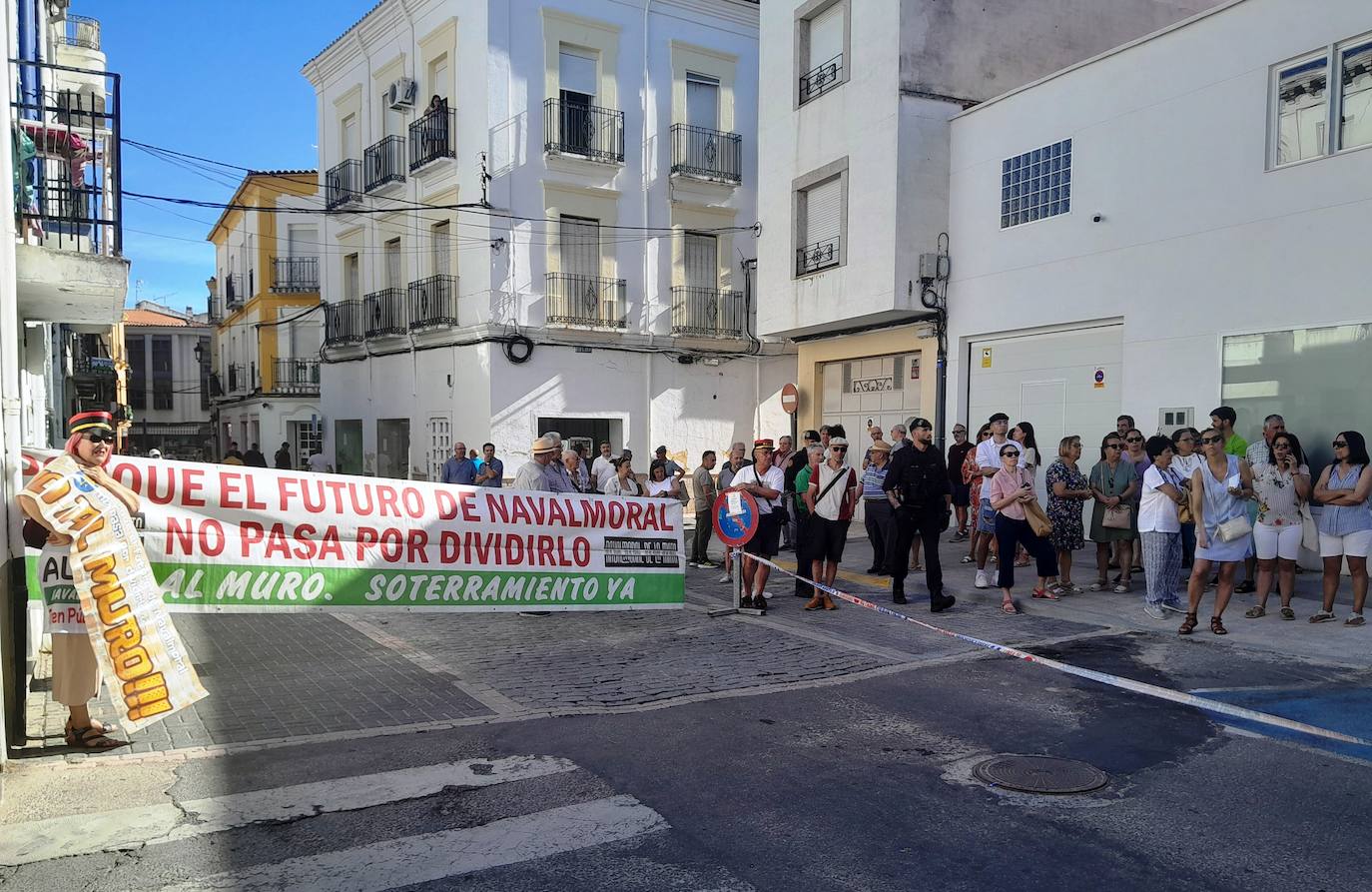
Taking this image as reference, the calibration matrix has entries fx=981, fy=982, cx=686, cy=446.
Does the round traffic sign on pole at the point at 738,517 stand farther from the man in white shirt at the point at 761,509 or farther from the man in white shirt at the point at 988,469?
the man in white shirt at the point at 988,469

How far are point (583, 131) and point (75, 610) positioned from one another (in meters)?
18.9

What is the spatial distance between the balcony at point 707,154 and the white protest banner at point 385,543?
17.0 metres

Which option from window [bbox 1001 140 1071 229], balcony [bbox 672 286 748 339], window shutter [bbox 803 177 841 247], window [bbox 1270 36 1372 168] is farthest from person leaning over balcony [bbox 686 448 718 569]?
balcony [bbox 672 286 748 339]

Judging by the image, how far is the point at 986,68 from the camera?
1619 cm

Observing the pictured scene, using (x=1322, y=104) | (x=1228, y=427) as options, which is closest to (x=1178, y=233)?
(x=1322, y=104)

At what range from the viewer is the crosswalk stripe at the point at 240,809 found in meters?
4.30

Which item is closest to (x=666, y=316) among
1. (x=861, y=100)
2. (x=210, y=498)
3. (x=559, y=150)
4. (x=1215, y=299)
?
(x=559, y=150)

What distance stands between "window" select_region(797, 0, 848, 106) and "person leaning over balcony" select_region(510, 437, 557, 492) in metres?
10.0

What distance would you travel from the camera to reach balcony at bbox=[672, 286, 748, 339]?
78.9 feet

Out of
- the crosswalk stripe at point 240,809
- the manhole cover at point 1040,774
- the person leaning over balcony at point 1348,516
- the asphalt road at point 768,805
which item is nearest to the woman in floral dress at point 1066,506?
the person leaning over balcony at point 1348,516

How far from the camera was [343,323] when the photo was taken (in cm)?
2738

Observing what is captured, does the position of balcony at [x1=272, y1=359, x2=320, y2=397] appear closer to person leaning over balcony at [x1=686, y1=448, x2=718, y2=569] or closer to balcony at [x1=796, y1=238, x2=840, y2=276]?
balcony at [x1=796, y1=238, x2=840, y2=276]

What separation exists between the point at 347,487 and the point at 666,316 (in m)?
17.9

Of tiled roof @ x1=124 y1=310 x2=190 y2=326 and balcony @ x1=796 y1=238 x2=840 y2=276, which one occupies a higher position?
tiled roof @ x1=124 y1=310 x2=190 y2=326
